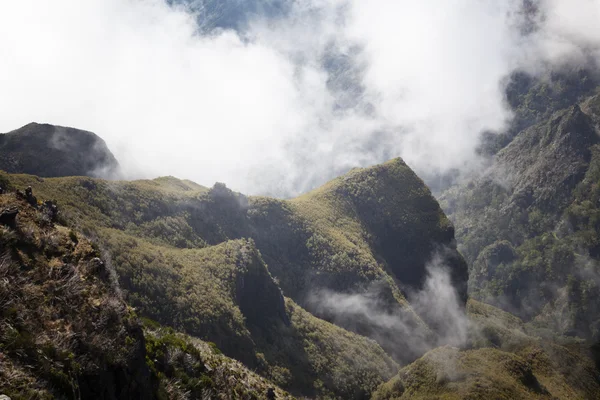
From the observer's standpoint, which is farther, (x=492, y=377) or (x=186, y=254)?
(x=186, y=254)

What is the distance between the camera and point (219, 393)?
36.5m

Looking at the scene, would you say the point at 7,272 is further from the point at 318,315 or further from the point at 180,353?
the point at 318,315

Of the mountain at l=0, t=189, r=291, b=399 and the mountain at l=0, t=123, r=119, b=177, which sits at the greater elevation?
the mountain at l=0, t=123, r=119, b=177

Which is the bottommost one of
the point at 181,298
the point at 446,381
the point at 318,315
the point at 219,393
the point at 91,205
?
the point at 219,393

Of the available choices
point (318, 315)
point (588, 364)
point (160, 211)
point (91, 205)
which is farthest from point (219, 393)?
point (588, 364)

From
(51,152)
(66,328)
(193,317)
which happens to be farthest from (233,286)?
(66,328)

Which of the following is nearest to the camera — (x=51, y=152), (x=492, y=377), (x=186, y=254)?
(x=492, y=377)

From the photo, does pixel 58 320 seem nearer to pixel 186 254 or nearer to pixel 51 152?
pixel 186 254

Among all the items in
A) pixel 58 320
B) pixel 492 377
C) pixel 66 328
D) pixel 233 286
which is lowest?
pixel 66 328

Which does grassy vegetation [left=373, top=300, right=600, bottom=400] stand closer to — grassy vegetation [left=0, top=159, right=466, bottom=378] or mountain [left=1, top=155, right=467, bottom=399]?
mountain [left=1, top=155, right=467, bottom=399]

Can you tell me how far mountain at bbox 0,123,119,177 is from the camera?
14512cm

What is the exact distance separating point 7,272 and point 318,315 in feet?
539

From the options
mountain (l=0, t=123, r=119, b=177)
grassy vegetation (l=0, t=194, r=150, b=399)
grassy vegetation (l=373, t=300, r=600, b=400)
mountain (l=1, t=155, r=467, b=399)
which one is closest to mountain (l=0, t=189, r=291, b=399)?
grassy vegetation (l=0, t=194, r=150, b=399)

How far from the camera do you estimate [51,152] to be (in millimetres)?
155125
